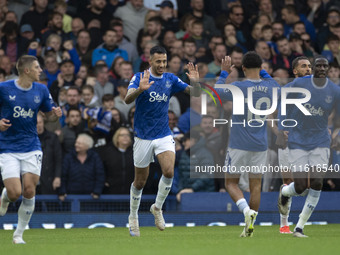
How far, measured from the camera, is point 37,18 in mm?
21812

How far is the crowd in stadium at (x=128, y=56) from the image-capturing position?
1767 cm

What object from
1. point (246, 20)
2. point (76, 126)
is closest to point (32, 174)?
point (76, 126)

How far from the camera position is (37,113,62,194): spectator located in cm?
1717

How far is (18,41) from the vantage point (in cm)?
2119

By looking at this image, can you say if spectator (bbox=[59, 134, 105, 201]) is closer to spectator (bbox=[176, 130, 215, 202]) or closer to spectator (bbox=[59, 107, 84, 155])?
spectator (bbox=[59, 107, 84, 155])

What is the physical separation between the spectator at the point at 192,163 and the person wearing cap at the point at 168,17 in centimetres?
530

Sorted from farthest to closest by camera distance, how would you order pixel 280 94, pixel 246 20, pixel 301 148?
pixel 246 20
pixel 280 94
pixel 301 148

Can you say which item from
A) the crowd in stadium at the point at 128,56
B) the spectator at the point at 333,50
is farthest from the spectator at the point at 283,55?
the spectator at the point at 333,50

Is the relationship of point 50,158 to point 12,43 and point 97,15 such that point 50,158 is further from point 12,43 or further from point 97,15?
point 97,15

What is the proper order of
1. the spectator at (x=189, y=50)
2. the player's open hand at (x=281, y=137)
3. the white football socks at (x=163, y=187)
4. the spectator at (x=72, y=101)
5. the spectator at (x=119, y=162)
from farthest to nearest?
the spectator at (x=189, y=50) < the spectator at (x=72, y=101) < the spectator at (x=119, y=162) < the player's open hand at (x=281, y=137) < the white football socks at (x=163, y=187)

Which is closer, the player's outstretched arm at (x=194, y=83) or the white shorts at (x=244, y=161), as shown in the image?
the white shorts at (x=244, y=161)

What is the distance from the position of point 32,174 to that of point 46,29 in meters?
9.87

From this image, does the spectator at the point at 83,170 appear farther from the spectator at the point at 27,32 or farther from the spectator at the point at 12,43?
the spectator at the point at 27,32

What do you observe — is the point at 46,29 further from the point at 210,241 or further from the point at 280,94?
the point at 210,241
